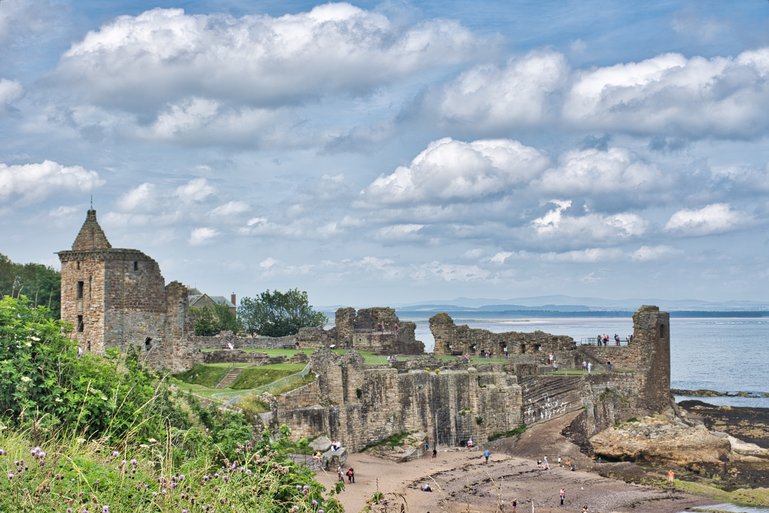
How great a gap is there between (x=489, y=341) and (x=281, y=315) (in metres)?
27.1

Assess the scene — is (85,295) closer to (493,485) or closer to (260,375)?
(260,375)

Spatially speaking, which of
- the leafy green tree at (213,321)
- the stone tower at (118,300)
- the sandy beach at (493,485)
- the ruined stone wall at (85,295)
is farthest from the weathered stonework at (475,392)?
the leafy green tree at (213,321)

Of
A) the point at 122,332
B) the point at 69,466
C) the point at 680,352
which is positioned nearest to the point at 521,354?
the point at 122,332

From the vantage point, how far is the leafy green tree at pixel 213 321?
6900 centimetres

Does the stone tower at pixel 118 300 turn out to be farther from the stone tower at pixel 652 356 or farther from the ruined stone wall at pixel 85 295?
the stone tower at pixel 652 356

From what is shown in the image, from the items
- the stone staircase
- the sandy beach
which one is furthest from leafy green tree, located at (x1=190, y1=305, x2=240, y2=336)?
the sandy beach

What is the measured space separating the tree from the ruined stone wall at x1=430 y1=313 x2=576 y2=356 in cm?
2122

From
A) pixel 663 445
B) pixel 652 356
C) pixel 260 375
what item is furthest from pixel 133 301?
pixel 652 356

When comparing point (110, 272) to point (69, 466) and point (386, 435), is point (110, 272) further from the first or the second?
point (69, 466)

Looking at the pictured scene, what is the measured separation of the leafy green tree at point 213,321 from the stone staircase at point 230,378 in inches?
920

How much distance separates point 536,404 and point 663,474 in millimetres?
7890

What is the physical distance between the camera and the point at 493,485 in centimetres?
3731

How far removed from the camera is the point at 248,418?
32.9 meters

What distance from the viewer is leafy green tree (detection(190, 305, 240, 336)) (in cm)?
6900
